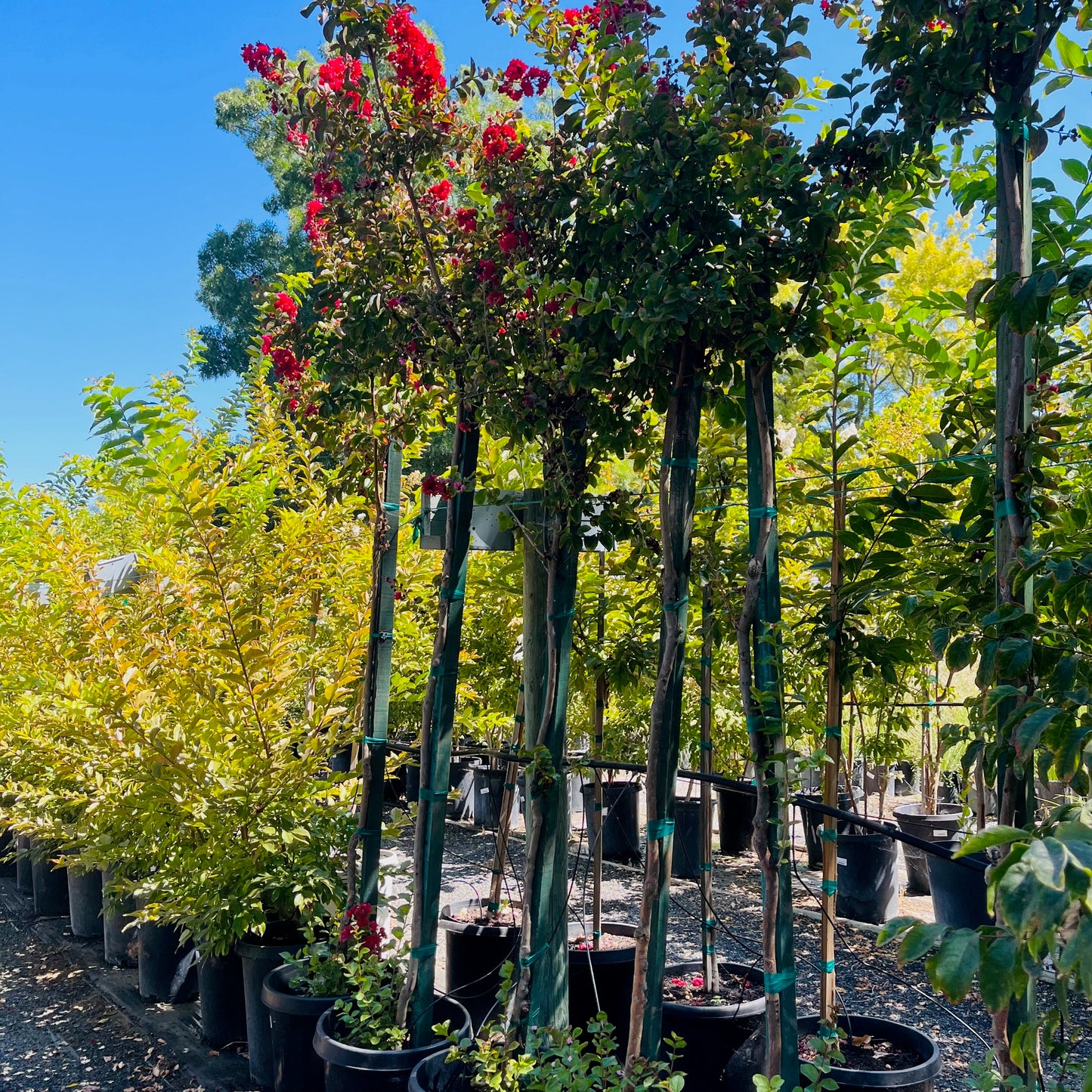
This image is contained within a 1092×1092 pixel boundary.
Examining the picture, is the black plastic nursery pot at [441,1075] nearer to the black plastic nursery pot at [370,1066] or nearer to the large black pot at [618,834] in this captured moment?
the black plastic nursery pot at [370,1066]

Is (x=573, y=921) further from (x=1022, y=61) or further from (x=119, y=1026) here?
(x=1022, y=61)

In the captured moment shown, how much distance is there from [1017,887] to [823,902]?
1.44m

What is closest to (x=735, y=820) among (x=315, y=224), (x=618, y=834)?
(x=618, y=834)

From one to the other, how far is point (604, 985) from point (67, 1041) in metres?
1.97

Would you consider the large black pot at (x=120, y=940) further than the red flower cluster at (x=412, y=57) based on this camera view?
Yes

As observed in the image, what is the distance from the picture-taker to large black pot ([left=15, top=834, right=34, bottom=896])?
523cm

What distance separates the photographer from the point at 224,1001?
312cm

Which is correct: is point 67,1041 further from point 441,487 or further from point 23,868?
point 441,487

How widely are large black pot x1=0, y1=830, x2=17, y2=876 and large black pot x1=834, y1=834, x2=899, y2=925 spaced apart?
181 inches

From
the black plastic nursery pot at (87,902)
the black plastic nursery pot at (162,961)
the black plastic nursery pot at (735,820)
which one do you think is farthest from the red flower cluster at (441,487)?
the black plastic nursery pot at (735,820)

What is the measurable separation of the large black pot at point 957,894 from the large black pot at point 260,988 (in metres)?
2.82

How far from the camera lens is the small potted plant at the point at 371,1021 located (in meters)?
2.21

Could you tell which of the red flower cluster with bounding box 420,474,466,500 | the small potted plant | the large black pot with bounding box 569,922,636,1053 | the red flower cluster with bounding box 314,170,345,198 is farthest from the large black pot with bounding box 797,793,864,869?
the red flower cluster with bounding box 314,170,345,198

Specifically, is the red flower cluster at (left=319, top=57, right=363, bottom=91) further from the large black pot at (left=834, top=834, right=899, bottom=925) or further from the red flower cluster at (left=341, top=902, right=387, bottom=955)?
the large black pot at (left=834, top=834, right=899, bottom=925)
